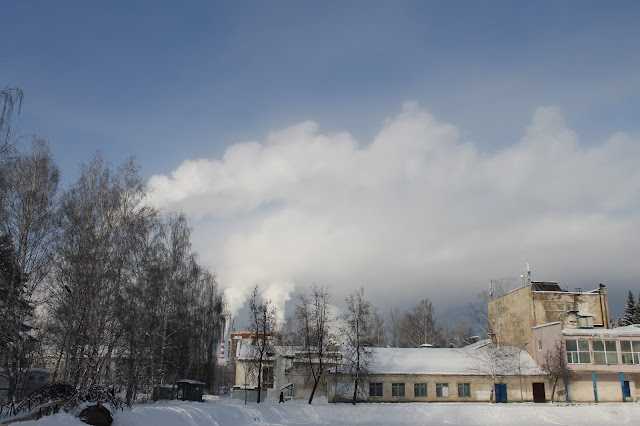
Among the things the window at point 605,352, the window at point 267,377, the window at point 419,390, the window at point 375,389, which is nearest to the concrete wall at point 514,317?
the window at point 605,352

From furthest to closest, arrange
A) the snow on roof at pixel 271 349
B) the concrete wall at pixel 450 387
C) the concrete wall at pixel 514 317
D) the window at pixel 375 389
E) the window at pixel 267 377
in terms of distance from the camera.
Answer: the window at pixel 267 377 < the concrete wall at pixel 514 317 < the snow on roof at pixel 271 349 < the window at pixel 375 389 < the concrete wall at pixel 450 387

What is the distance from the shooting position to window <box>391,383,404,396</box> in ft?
151

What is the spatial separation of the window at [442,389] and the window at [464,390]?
46.9 inches

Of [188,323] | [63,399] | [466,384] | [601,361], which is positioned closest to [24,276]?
[63,399]

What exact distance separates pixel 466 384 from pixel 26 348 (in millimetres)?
35982

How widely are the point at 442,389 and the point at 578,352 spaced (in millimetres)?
12578

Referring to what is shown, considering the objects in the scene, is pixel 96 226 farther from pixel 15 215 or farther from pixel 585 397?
pixel 585 397

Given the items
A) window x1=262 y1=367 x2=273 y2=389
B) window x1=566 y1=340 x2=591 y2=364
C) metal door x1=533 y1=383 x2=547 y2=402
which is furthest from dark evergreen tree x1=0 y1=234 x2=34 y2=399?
window x1=566 y1=340 x2=591 y2=364

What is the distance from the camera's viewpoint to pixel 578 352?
4600 centimetres

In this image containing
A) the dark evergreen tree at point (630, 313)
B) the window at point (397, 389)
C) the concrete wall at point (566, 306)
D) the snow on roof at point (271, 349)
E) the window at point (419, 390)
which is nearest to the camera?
the window at point (397, 389)

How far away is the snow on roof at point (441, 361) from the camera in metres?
47.2

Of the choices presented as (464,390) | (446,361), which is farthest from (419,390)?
(446,361)

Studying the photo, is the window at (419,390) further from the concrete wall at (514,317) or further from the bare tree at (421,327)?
the bare tree at (421,327)

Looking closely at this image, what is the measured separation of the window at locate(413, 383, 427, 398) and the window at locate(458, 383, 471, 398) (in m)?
3.24
